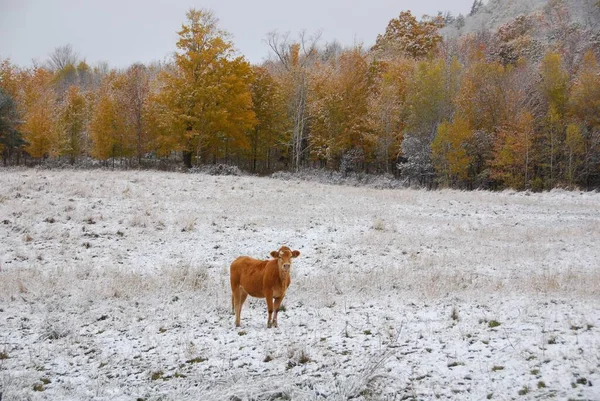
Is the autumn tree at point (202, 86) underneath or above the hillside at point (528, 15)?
underneath

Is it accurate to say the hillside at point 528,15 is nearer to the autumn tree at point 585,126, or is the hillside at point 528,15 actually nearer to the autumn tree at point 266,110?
the autumn tree at point 585,126

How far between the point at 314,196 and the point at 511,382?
20.1m

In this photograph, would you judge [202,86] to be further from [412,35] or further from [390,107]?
[412,35]

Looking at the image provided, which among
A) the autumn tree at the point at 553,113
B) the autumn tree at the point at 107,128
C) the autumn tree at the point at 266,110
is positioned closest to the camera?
the autumn tree at the point at 553,113

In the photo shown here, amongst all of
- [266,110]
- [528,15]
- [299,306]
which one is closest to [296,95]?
[266,110]

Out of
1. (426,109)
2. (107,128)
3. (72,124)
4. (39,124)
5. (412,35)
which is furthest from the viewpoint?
(412,35)

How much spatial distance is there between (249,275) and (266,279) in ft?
1.30

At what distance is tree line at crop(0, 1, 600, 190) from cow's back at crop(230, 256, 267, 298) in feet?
102

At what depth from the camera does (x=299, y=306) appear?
28.3ft

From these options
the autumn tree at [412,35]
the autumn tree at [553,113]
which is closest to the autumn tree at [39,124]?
the autumn tree at [412,35]

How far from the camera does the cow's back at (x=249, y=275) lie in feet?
23.1

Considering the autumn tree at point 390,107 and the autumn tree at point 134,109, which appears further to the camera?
the autumn tree at point 134,109

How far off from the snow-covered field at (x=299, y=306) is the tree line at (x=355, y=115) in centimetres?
1990

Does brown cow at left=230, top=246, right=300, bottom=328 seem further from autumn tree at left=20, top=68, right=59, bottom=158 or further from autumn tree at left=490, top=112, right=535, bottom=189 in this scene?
Result: autumn tree at left=20, top=68, right=59, bottom=158
